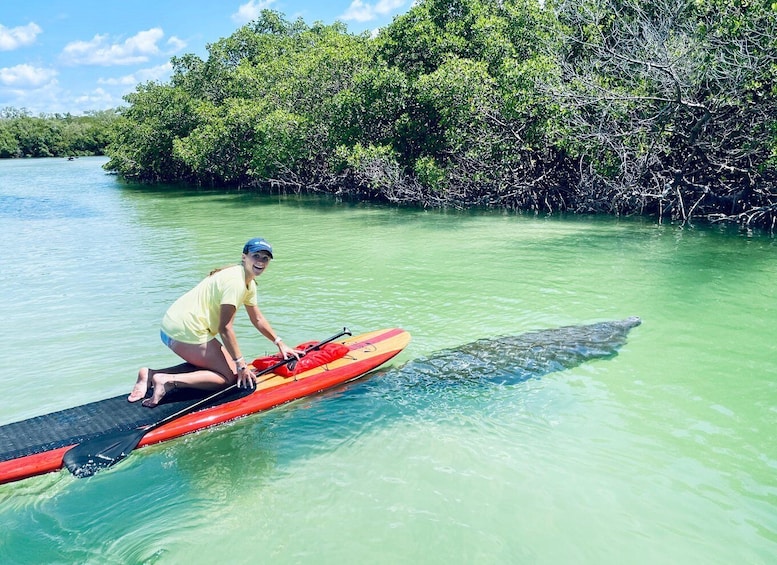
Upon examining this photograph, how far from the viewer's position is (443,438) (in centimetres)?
516

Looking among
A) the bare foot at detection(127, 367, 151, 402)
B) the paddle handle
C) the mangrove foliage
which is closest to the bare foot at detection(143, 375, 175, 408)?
the bare foot at detection(127, 367, 151, 402)

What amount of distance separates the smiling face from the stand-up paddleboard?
1.19 metres

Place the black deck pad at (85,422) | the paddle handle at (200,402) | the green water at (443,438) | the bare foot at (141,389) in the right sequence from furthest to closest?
the bare foot at (141,389) < the paddle handle at (200,402) < the black deck pad at (85,422) < the green water at (443,438)

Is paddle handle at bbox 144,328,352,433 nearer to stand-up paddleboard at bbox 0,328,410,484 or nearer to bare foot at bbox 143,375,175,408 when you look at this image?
stand-up paddleboard at bbox 0,328,410,484

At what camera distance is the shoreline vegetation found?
44.7 ft

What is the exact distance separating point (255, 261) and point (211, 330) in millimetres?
734

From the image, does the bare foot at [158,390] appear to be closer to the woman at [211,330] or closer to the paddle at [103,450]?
the woman at [211,330]

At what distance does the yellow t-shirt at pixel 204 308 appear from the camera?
15.9 ft

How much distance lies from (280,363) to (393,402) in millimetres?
1104

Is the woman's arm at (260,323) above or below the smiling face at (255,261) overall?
below

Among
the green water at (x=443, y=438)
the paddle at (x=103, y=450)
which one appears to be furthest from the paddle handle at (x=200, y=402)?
the green water at (x=443, y=438)

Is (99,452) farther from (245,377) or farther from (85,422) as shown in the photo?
(245,377)

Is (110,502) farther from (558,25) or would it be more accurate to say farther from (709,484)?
(558,25)

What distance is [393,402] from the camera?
5809 mm
